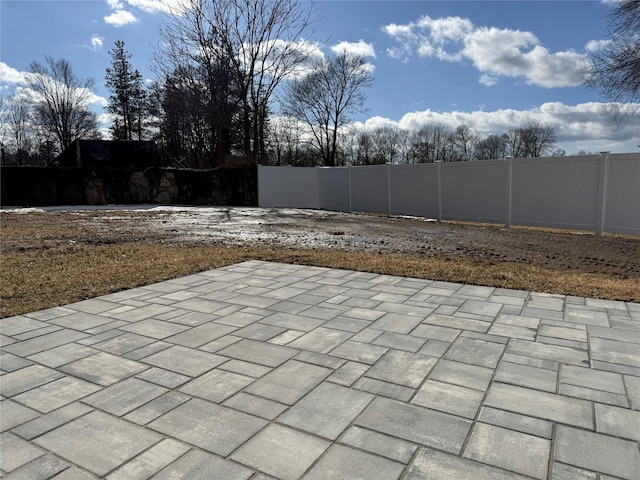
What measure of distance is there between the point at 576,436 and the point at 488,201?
33.9ft

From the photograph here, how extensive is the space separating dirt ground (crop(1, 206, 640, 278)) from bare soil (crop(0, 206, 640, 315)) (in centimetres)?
2

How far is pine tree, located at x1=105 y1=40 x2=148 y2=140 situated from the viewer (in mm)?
33625

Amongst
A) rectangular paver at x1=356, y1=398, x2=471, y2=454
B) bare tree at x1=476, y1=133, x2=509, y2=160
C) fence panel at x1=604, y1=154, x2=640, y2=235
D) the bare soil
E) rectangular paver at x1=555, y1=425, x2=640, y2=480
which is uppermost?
bare tree at x1=476, y1=133, x2=509, y2=160

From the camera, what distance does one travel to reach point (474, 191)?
11.8m

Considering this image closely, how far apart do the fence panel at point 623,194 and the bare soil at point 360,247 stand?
1.08 ft

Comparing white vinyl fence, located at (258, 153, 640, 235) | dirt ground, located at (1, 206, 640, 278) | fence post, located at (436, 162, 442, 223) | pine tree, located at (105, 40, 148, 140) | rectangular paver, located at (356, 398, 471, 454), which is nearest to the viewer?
rectangular paver, located at (356, 398, 471, 454)

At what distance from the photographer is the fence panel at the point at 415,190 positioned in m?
13.0

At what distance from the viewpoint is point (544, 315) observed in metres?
3.55

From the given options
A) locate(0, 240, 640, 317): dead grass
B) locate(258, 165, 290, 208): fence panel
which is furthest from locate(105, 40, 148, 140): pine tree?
locate(0, 240, 640, 317): dead grass

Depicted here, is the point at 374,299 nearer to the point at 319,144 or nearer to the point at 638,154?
the point at 638,154

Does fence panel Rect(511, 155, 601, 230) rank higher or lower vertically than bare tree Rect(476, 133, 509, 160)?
lower

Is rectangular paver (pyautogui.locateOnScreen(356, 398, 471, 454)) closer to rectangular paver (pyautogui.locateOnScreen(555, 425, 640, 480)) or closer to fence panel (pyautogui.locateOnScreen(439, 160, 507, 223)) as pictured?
rectangular paver (pyautogui.locateOnScreen(555, 425, 640, 480))

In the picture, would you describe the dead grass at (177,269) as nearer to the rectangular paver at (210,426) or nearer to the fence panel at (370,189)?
the rectangular paver at (210,426)

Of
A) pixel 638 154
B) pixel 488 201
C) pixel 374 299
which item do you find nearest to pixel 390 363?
pixel 374 299
